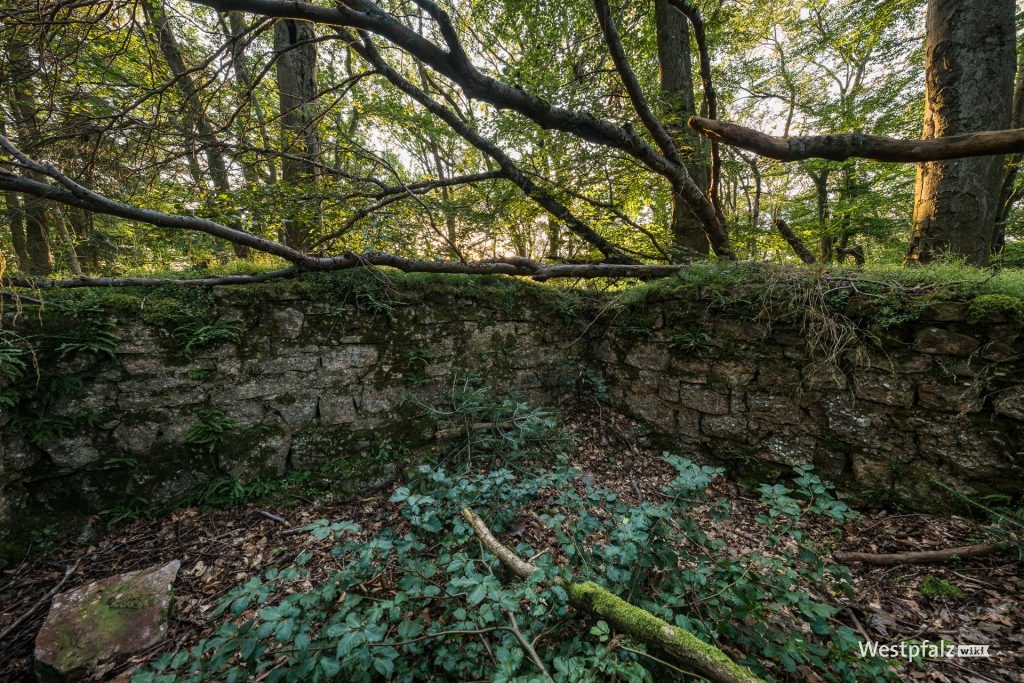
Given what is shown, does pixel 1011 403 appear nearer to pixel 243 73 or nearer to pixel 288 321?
pixel 288 321

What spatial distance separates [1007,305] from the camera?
7.51ft

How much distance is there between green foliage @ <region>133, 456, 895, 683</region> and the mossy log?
0.22ft

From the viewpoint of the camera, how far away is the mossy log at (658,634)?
1146 mm

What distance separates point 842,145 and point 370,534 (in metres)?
3.65

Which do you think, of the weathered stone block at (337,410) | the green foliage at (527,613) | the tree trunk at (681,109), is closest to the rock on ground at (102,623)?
the green foliage at (527,613)

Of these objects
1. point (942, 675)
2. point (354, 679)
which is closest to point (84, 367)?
point (354, 679)

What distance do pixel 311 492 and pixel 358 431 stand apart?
58cm

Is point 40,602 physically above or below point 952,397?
below

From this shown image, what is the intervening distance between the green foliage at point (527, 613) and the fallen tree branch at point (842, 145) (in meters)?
1.47

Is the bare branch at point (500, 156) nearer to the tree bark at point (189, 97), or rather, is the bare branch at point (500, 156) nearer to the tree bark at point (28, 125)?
the tree bark at point (189, 97)

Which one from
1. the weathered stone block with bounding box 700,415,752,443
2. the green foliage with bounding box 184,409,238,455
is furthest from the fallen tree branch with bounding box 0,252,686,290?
the weathered stone block with bounding box 700,415,752,443

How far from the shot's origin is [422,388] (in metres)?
3.45

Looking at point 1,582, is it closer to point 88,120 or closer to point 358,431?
point 358,431

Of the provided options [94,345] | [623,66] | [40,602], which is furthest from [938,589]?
[94,345]
